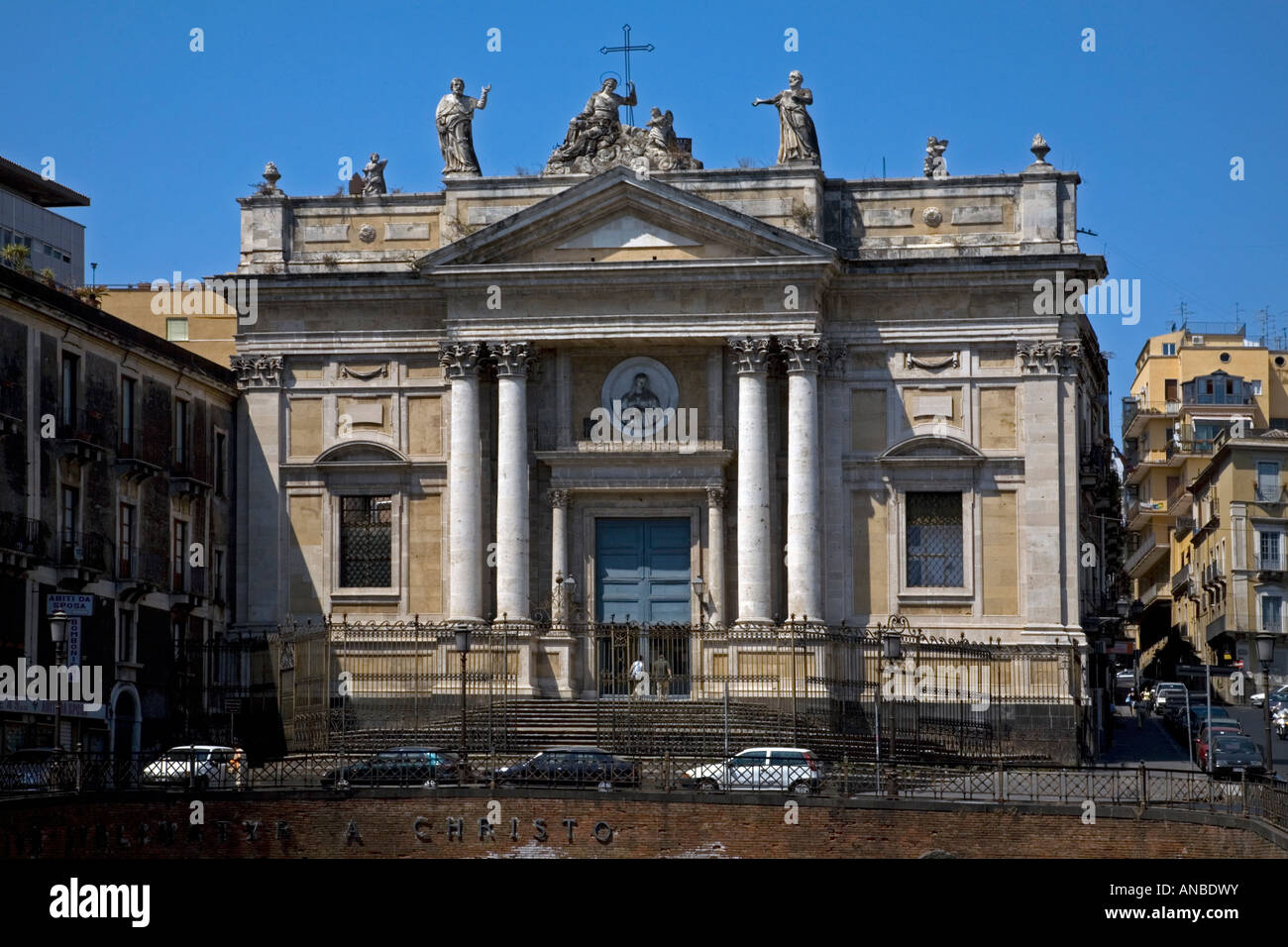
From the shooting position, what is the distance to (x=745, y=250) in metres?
57.9

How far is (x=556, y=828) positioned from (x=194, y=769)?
22.6 feet

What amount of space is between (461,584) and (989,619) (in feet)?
41.1

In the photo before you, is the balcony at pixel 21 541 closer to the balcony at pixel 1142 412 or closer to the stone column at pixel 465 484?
the stone column at pixel 465 484

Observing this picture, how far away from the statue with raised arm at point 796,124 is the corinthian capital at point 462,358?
341 inches

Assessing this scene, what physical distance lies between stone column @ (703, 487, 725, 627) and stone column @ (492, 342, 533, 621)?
Answer: 4.42m

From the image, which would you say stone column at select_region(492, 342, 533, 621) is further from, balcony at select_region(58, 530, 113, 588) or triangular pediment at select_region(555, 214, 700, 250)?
balcony at select_region(58, 530, 113, 588)

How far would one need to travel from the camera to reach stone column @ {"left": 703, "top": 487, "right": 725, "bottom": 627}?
5891 cm

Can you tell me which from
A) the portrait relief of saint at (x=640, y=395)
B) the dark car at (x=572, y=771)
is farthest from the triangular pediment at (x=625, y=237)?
the dark car at (x=572, y=771)

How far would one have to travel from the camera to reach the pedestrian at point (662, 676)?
178ft

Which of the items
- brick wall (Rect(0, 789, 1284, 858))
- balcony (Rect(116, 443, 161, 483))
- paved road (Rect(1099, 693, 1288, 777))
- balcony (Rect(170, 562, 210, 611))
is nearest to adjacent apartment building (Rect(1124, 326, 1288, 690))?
paved road (Rect(1099, 693, 1288, 777))

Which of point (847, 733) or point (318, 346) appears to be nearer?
point (847, 733)

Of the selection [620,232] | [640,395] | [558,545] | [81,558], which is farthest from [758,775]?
[81,558]
